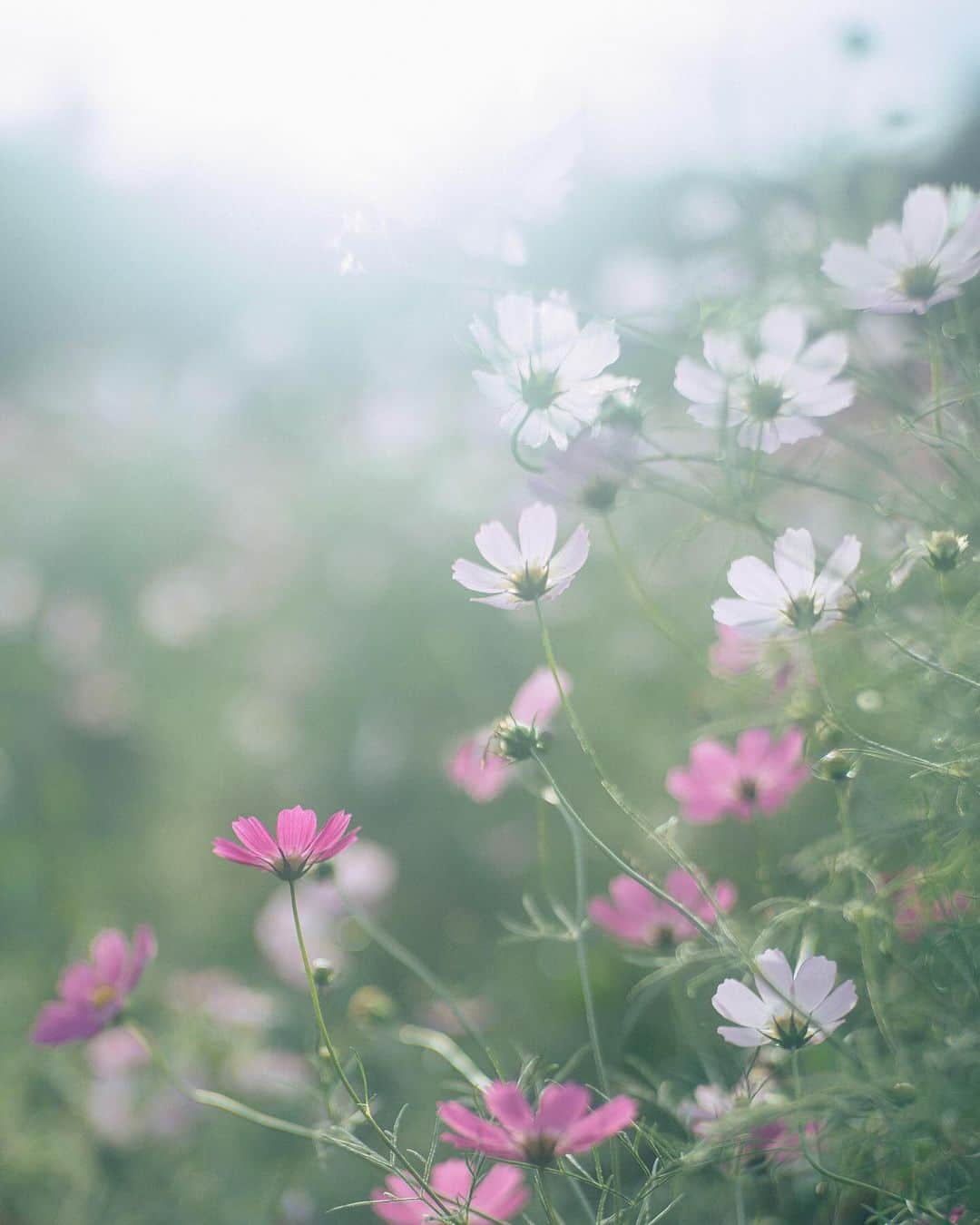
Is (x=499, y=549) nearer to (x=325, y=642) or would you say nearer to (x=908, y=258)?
(x=908, y=258)

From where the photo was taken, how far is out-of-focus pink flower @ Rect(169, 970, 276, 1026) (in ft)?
2.81

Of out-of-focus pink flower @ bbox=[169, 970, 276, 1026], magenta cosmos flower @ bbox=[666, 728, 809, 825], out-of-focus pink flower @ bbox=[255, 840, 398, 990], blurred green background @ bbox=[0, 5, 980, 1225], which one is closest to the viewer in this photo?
magenta cosmos flower @ bbox=[666, 728, 809, 825]

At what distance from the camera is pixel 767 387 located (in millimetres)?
402

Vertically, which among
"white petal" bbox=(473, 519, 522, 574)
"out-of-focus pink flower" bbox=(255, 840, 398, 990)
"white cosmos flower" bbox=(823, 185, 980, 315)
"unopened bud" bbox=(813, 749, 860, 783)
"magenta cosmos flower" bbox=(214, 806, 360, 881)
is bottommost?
"out-of-focus pink flower" bbox=(255, 840, 398, 990)

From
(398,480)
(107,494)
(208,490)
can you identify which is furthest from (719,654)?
(107,494)

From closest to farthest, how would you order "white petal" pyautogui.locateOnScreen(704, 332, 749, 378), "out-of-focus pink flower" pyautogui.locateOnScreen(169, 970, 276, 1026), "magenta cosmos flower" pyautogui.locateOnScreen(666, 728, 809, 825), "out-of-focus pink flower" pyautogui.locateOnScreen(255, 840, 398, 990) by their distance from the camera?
"white petal" pyautogui.locateOnScreen(704, 332, 749, 378) → "magenta cosmos flower" pyautogui.locateOnScreen(666, 728, 809, 825) → "out-of-focus pink flower" pyautogui.locateOnScreen(169, 970, 276, 1026) → "out-of-focus pink flower" pyautogui.locateOnScreen(255, 840, 398, 990)

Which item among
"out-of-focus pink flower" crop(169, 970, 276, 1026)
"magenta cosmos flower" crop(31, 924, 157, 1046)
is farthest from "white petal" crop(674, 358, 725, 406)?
"out-of-focus pink flower" crop(169, 970, 276, 1026)

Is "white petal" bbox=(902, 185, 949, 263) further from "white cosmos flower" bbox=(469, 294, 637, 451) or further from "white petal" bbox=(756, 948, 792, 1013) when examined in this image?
"white petal" bbox=(756, 948, 792, 1013)

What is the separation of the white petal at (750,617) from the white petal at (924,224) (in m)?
0.14

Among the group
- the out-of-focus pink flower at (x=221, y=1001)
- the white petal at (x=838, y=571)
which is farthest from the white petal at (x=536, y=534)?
the out-of-focus pink flower at (x=221, y=1001)

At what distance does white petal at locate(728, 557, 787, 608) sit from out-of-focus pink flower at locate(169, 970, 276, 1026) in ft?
2.07

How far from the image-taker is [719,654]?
0.56m

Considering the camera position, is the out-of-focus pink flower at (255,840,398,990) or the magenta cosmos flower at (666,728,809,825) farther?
the out-of-focus pink flower at (255,840,398,990)

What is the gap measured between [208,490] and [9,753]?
2.44ft
